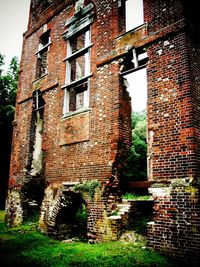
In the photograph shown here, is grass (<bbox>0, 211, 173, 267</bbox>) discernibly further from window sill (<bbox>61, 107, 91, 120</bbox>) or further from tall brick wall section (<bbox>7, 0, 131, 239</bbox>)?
window sill (<bbox>61, 107, 91, 120</bbox>)

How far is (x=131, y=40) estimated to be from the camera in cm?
774

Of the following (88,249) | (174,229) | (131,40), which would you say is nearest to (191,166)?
(174,229)

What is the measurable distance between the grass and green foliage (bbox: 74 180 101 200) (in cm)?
154

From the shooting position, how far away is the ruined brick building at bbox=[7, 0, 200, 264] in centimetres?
582

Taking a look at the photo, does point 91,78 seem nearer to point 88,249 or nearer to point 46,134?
point 46,134

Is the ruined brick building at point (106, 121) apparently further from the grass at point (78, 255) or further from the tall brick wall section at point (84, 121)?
the grass at point (78, 255)

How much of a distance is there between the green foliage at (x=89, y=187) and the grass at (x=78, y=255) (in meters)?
1.54

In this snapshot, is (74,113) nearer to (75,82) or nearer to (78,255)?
(75,82)

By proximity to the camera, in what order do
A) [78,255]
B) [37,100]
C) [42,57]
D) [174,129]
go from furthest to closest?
[42,57] < [37,100] < [174,129] < [78,255]

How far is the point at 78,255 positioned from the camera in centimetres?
575

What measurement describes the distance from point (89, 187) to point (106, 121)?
2067 mm

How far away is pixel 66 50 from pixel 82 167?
16.1 ft

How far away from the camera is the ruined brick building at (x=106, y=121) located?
582 cm

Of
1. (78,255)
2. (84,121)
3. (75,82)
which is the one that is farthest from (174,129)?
(75,82)
